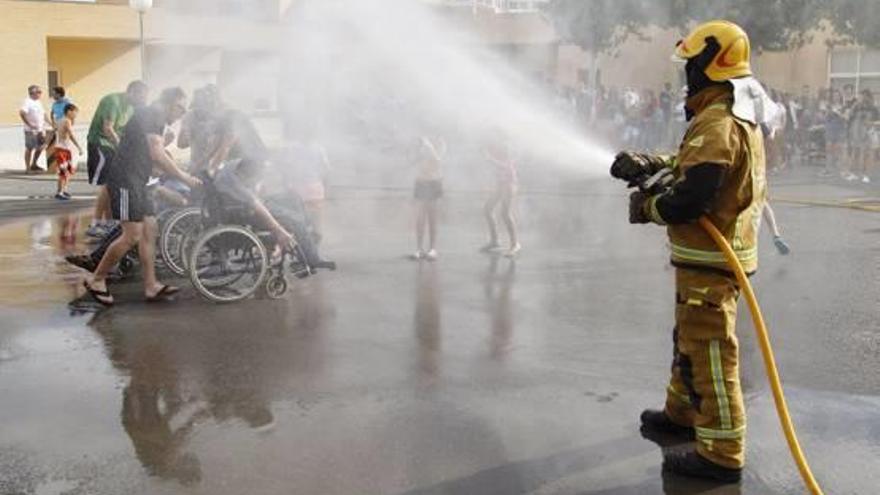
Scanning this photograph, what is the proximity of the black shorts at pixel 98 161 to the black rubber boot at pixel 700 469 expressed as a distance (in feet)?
22.8

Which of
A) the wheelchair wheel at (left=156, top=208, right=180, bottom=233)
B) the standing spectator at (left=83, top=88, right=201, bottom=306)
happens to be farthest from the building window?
the standing spectator at (left=83, top=88, right=201, bottom=306)

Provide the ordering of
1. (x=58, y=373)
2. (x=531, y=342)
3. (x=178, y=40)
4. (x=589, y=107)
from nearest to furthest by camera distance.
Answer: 1. (x=58, y=373)
2. (x=531, y=342)
3. (x=178, y=40)
4. (x=589, y=107)

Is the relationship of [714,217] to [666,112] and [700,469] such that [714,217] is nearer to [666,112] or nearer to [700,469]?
[700,469]

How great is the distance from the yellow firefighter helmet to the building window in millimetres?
20154

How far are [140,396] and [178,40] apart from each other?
521 cm

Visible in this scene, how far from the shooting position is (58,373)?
5.29 m

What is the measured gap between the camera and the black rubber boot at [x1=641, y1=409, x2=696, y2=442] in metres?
4.43

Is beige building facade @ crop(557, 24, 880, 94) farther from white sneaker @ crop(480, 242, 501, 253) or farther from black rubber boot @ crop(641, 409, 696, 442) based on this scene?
black rubber boot @ crop(641, 409, 696, 442)

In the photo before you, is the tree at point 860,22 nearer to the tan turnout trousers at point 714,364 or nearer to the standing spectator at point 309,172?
the standing spectator at point 309,172

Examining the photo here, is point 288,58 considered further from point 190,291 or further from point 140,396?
point 140,396

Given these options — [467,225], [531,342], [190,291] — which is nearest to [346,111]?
[467,225]

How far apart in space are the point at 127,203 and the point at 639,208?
A: 4.05 meters

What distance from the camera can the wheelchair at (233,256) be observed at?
704cm

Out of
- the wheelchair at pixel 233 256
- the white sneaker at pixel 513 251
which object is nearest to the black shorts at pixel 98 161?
the wheelchair at pixel 233 256
